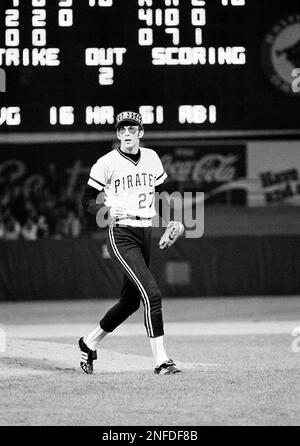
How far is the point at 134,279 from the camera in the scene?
6832mm

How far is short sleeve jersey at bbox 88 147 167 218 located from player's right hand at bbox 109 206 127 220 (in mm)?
24

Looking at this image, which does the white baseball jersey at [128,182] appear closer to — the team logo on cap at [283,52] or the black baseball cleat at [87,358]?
the black baseball cleat at [87,358]

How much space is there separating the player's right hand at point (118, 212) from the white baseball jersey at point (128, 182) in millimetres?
22

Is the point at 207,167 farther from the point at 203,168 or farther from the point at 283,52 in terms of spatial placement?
the point at 283,52

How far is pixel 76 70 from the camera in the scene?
12.4m

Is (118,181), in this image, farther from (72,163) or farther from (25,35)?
(72,163)

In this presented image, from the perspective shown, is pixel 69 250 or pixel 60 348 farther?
pixel 69 250

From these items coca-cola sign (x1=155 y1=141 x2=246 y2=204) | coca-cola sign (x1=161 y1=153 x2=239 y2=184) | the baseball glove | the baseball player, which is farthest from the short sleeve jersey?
coca-cola sign (x1=161 y1=153 x2=239 y2=184)

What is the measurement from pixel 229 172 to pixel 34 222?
4.53 m

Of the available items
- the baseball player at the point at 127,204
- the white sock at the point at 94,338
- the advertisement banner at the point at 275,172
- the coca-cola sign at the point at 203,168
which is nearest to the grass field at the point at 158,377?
the white sock at the point at 94,338

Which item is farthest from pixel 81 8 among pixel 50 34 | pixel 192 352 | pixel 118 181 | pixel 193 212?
pixel 193 212

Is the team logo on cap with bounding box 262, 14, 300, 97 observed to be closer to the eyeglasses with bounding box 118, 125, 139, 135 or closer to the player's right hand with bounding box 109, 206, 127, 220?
the eyeglasses with bounding box 118, 125, 139, 135

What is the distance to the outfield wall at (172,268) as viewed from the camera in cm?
1708

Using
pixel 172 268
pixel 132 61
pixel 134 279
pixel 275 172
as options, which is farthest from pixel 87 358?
pixel 275 172
